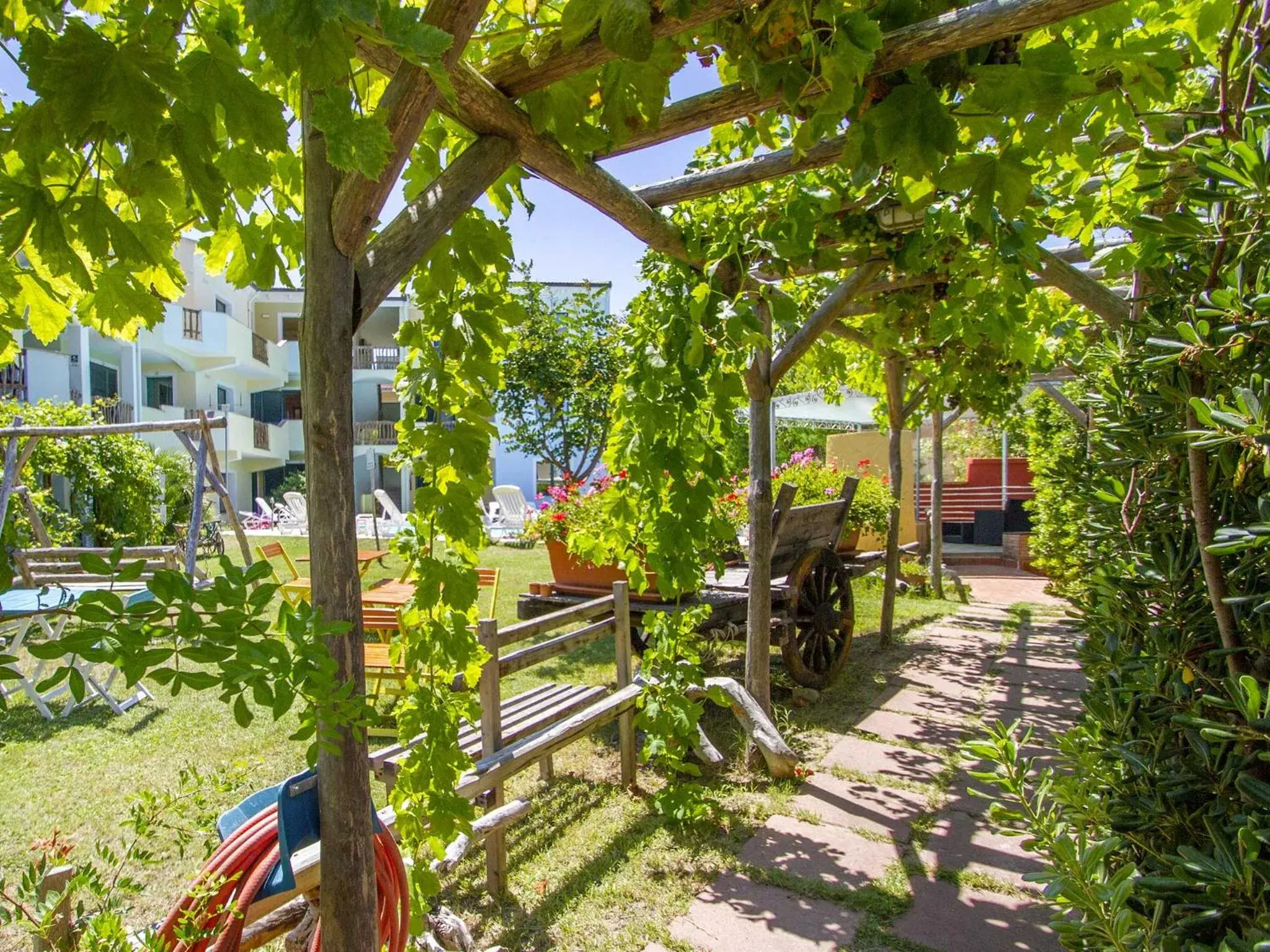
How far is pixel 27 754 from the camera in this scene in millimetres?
4480

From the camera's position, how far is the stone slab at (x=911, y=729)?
4539mm

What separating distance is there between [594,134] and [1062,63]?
1.07 meters

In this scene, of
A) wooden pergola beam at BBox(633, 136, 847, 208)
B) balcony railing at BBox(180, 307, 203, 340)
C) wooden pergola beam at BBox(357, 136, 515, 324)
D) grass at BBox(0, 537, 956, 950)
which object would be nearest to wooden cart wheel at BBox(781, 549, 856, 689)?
grass at BBox(0, 537, 956, 950)

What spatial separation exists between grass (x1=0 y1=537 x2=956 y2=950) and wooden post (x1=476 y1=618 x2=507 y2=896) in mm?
76

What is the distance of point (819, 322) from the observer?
410 cm

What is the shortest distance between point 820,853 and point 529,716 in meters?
1.39

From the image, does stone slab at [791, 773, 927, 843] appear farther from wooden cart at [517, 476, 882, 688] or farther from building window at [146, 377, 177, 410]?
building window at [146, 377, 177, 410]

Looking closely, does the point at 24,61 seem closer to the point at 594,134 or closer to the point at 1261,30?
the point at 594,134

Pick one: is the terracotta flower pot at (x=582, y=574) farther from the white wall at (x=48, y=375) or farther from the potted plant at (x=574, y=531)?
the white wall at (x=48, y=375)

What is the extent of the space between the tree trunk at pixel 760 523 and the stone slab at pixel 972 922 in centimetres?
144

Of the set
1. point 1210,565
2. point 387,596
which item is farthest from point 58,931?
point 387,596

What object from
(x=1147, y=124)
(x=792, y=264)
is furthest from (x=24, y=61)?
(x=792, y=264)

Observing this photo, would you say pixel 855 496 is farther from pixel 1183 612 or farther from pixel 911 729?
pixel 1183 612

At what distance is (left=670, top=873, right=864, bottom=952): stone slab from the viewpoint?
8.48 feet
